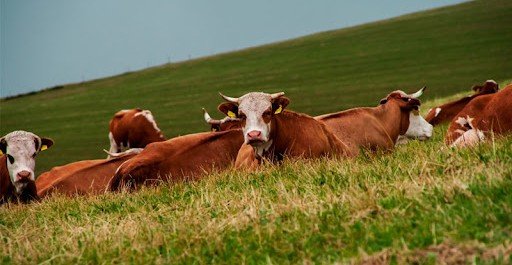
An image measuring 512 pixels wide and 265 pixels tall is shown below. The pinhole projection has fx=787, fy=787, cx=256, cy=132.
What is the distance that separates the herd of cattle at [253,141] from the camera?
1027 centimetres

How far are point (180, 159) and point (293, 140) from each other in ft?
6.00

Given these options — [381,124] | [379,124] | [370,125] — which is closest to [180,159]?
[370,125]

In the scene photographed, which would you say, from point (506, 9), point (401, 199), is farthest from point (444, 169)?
point (506, 9)

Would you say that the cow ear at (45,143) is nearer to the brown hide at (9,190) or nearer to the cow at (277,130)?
the brown hide at (9,190)

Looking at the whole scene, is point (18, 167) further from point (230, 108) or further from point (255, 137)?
point (255, 137)

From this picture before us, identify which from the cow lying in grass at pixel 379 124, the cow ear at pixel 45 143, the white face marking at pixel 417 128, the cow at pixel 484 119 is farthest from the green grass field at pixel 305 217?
the white face marking at pixel 417 128

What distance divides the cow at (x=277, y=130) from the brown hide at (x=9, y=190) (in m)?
3.68

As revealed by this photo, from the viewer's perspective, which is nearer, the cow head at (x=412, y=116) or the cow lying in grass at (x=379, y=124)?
the cow lying in grass at (x=379, y=124)

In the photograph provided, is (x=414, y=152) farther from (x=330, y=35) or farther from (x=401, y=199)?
(x=330, y=35)

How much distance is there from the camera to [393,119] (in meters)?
14.7

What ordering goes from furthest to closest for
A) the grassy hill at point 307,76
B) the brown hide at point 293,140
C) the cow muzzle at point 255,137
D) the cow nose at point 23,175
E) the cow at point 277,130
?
the grassy hill at point 307,76 < the cow nose at point 23,175 < the brown hide at point 293,140 < the cow at point 277,130 < the cow muzzle at point 255,137

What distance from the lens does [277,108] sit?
422 inches

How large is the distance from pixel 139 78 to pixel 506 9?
1189 inches

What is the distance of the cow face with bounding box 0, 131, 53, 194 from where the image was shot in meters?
12.4
